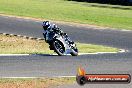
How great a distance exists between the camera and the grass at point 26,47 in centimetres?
2034

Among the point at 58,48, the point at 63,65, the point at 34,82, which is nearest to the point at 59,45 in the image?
the point at 58,48

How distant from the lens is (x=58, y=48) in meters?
19.5

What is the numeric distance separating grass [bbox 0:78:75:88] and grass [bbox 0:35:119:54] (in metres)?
5.38

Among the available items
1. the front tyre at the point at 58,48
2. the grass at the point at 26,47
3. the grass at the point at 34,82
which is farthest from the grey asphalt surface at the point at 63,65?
the grass at the point at 26,47

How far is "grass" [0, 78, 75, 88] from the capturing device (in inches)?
528

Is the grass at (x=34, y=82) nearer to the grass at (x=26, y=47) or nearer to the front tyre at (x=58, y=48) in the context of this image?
the front tyre at (x=58, y=48)

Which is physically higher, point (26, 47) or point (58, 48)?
point (58, 48)

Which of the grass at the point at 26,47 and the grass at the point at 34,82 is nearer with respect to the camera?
the grass at the point at 34,82

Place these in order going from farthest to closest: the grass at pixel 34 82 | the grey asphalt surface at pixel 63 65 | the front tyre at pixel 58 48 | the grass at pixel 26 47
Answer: the grass at pixel 26 47, the front tyre at pixel 58 48, the grey asphalt surface at pixel 63 65, the grass at pixel 34 82

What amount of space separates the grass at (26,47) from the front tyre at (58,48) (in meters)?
1.06

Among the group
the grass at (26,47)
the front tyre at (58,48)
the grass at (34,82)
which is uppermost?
the grass at (34,82)

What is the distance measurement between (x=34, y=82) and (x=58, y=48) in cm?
570

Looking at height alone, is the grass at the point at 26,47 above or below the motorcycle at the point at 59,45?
below

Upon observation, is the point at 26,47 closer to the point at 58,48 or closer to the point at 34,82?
the point at 58,48
